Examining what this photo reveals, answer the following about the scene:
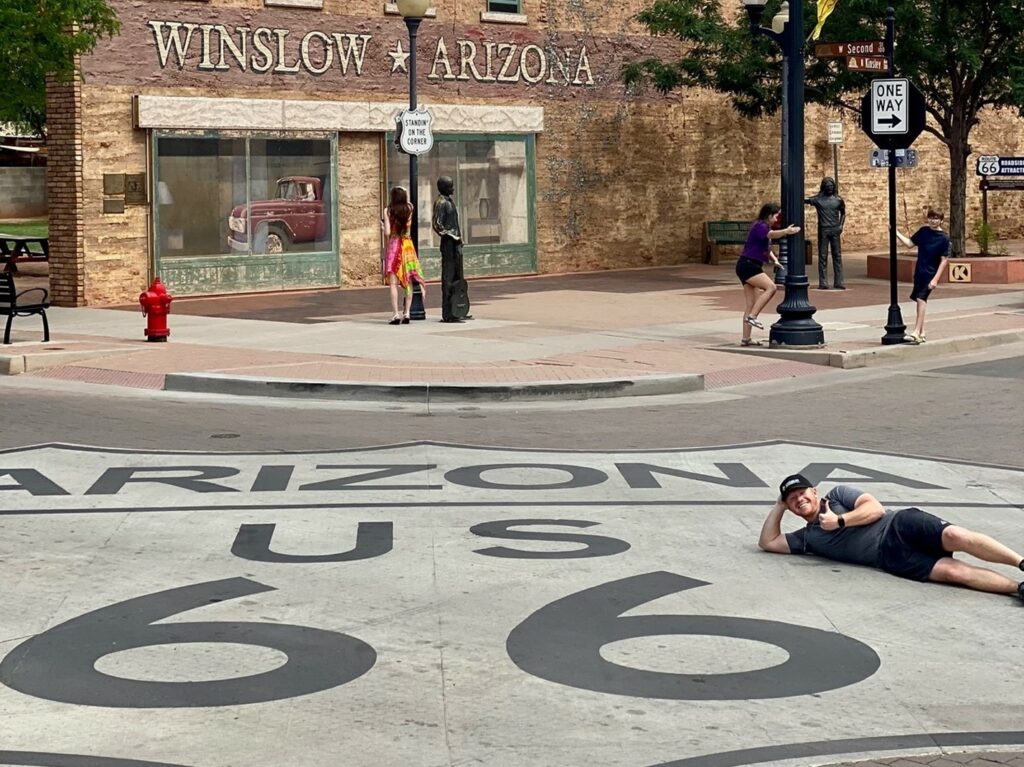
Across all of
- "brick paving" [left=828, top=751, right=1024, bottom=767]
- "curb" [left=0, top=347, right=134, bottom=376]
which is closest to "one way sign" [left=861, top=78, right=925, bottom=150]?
"curb" [left=0, top=347, right=134, bottom=376]

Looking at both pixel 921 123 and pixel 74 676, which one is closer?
pixel 74 676

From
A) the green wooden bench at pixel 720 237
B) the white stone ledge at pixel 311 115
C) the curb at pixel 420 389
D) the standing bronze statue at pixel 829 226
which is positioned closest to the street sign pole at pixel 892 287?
the curb at pixel 420 389

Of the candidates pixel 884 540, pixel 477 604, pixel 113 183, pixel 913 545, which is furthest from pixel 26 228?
pixel 913 545

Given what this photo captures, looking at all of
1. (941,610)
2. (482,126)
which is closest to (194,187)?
(482,126)

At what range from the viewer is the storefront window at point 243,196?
26.6 metres

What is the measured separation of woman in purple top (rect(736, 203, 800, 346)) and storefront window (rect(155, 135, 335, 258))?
1010 centimetres

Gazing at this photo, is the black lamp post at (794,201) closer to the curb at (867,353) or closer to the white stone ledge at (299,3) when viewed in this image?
the curb at (867,353)

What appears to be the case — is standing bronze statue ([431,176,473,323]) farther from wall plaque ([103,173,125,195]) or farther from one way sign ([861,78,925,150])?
wall plaque ([103,173,125,195])

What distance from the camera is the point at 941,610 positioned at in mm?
8094

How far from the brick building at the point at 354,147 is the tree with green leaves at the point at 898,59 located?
145 centimetres

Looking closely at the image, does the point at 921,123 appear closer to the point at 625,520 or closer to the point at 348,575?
the point at 625,520

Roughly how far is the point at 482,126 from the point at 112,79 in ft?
23.5

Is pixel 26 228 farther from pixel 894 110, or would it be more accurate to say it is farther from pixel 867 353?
pixel 867 353

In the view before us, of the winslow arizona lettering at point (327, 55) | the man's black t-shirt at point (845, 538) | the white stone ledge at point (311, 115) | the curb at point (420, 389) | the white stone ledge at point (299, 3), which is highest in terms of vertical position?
the white stone ledge at point (299, 3)
